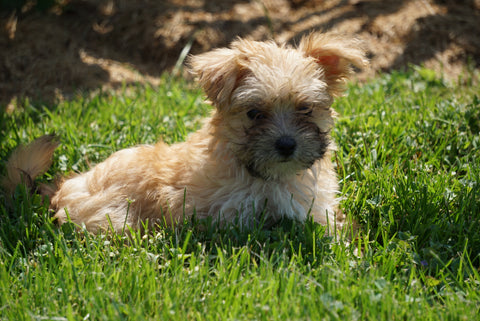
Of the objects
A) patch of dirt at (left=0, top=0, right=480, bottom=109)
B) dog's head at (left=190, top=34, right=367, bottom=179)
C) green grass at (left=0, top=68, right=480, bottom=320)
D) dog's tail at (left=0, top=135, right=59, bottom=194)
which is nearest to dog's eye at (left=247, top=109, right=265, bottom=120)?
dog's head at (left=190, top=34, right=367, bottom=179)

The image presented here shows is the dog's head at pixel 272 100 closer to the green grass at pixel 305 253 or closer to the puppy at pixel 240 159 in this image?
the puppy at pixel 240 159

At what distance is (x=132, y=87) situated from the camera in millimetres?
6285

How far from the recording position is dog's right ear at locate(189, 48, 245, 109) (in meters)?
3.07

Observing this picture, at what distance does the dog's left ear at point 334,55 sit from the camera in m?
3.21

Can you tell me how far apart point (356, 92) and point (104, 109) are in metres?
Result: 2.97

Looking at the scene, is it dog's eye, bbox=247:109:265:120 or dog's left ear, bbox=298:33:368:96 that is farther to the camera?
dog's left ear, bbox=298:33:368:96

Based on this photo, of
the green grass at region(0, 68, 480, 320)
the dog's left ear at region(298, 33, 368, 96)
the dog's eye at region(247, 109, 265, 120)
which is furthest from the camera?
the dog's left ear at region(298, 33, 368, 96)

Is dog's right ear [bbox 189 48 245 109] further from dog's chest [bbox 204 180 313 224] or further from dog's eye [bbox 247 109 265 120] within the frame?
dog's chest [bbox 204 180 313 224]

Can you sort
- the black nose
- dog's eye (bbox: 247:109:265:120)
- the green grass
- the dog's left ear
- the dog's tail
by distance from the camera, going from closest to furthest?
the green grass, the black nose, dog's eye (bbox: 247:109:265:120), the dog's left ear, the dog's tail

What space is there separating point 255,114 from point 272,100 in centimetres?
16

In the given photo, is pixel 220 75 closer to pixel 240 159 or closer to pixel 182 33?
pixel 240 159

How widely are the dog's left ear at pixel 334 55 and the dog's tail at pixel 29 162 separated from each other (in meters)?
1.97

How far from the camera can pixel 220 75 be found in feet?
10.1

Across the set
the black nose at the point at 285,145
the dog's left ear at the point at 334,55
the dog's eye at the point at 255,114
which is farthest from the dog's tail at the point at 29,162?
the dog's left ear at the point at 334,55
